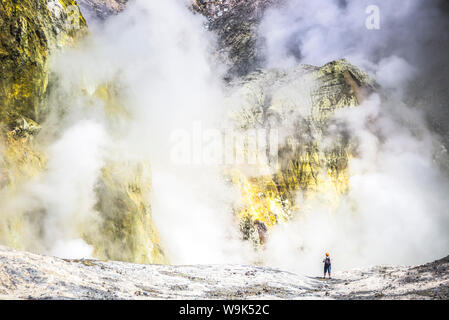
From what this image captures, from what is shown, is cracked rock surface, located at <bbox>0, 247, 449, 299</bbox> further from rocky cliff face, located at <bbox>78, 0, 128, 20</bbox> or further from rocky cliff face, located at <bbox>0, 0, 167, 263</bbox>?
rocky cliff face, located at <bbox>78, 0, 128, 20</bbox>

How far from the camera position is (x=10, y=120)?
22.7m

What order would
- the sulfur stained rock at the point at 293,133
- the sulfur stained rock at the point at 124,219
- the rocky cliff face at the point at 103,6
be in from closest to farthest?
the sulfur stained rock at the point at 124,219 < the sulfur stained rock at the point at 293,133 < the rocky cliff face at the point at 103,6

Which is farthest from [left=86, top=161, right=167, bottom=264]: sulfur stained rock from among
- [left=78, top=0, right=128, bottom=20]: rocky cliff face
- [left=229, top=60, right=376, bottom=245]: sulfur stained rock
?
[left=78, top=0, right=128, bottom=20]: rocky cliff face

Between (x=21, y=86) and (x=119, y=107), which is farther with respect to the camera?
(x=119, y=107)

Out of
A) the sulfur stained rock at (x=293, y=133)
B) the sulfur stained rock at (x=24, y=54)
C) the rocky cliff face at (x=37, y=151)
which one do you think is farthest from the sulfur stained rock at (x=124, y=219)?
the sulfur stained rock at (x=293, y=133)

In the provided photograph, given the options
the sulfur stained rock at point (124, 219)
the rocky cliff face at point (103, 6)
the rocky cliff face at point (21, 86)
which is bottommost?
the sulfur stained rock at point (124, 219)

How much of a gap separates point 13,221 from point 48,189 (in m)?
3.61

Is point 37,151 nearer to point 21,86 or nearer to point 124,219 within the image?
point 21,86

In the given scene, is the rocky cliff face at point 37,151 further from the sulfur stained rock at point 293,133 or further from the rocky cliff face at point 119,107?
the sulfur stained rock at point 293,133

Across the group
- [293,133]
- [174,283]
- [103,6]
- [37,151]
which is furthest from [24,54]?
[103,6]

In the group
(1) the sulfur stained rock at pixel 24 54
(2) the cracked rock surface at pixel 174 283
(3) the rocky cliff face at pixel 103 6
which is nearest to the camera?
(2) the cracked rock surface at pixel 174 283

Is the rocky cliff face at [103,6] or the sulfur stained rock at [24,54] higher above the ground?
the rocky cliff face at [103,6]
